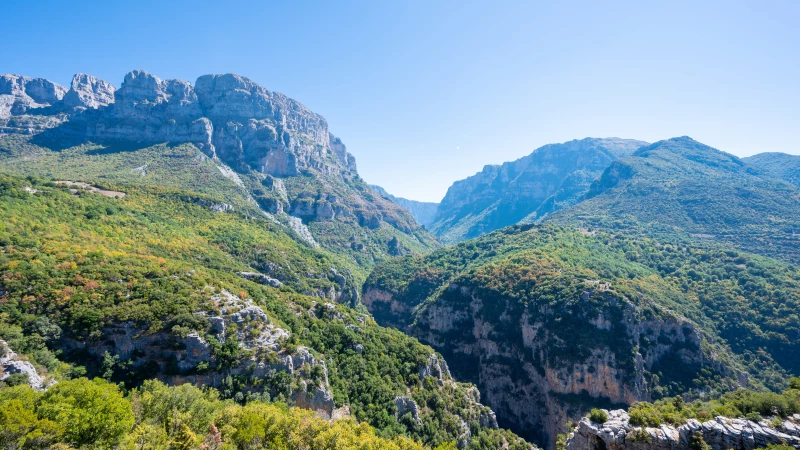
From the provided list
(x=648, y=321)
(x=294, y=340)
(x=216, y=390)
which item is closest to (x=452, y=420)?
(x=294, y=340)

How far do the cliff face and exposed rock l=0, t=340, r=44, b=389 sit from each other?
86.5 m

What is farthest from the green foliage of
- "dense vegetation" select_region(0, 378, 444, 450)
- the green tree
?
the green tree

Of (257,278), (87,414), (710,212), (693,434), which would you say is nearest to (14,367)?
(87,414)

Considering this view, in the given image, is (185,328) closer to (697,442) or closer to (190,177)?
(697,442)

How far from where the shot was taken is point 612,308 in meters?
76.8

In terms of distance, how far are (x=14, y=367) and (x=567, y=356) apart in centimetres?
9075

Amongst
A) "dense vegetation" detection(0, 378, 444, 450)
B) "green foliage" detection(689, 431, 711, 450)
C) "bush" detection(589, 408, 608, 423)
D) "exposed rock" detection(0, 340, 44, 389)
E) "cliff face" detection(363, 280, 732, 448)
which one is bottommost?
"cliff face" detection(363, 280, 732, 448)

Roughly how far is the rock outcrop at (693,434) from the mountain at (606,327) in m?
48.2

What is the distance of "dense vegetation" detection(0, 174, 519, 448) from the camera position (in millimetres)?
34406

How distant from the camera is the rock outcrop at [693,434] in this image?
79.4 ft

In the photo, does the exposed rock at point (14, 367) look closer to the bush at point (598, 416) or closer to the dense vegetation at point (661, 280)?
the bush at point (598, 416)

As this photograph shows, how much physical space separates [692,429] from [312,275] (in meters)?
89.1

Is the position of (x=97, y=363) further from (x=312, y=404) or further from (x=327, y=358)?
(x=327, y=358)

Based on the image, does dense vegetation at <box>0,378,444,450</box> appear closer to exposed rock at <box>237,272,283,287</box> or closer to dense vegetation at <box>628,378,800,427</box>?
dense vegetation at <box>628,378,800,427</box>
